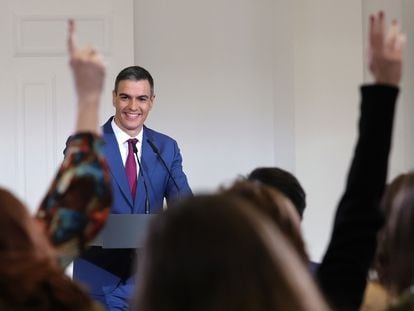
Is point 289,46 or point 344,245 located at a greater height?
point 289,46

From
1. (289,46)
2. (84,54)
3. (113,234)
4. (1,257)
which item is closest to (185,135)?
(289,46)

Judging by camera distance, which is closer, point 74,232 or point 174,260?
point 174,260

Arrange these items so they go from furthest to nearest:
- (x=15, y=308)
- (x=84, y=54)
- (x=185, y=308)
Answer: (x=84, y=54) → (x=15, y=308) → (x=185, y=308)

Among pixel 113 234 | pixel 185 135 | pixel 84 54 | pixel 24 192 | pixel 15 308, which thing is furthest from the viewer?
pixel 185 135

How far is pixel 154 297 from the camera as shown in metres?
0.85

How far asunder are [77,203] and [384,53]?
552mm

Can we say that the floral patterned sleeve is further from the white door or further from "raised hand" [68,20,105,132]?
the white door

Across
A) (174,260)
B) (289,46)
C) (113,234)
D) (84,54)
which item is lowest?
(113,234)

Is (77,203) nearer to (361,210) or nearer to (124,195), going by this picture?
(361,210)

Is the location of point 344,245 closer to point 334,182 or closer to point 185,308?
point 185,308

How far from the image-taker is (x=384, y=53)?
4.34 feet

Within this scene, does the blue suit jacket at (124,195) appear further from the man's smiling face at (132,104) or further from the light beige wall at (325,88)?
the light beige wall at (325,88)

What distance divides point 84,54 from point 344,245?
0.53 m

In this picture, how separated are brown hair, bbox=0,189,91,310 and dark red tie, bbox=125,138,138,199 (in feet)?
6.69
